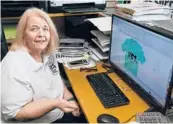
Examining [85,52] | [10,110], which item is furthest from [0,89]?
[85,52]

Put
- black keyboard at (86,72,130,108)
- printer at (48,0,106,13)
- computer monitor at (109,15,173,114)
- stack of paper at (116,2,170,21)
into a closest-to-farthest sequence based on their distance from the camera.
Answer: computer monitor at (109,15,173,114) < black keyboard at (86,72,130,108) < stack of paper at (116,2,170,21) < printer at (48,0,106,13)

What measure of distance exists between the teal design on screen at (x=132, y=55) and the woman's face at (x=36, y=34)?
0.51 metres

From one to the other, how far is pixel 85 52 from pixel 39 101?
852 millimetres

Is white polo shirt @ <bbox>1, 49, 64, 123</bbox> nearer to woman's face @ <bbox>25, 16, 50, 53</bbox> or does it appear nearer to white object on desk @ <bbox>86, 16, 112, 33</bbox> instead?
woman's face @ <bbox>25, 16, 50, 53</bbox>

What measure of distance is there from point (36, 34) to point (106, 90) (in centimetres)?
53

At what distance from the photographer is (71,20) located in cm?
215

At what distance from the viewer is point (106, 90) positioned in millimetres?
1409

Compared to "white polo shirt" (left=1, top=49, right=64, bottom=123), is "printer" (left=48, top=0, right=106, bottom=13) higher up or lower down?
higher up

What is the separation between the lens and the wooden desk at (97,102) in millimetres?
1184

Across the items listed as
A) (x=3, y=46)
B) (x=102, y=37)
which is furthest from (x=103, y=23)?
(x=3, y=46)

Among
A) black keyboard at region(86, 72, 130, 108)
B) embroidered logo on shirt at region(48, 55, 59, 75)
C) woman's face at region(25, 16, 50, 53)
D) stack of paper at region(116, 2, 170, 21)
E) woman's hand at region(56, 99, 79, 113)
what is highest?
stack of paper at region(116, 2, 170, 21)

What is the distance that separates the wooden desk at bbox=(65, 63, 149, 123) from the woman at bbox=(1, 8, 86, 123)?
3.9 inches

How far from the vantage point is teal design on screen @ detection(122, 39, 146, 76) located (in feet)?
4.34

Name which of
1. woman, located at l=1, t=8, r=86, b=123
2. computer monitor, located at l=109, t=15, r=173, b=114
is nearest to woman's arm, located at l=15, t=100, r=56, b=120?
woman, located at l=1, t=8, r=86, b=123
